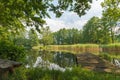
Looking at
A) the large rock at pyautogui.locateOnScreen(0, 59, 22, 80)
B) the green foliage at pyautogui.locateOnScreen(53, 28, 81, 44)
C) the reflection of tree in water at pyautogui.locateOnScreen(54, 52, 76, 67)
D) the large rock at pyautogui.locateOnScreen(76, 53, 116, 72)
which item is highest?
the green foliage at pyautogui.locateOnScreen(53, 28, 81, 44)

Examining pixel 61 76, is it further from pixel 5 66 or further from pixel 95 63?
pixel 95 63

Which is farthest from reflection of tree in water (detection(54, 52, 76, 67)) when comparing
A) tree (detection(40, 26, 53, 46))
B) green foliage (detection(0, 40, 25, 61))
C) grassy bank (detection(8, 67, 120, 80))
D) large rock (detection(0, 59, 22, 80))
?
tree (detection(40, 26, 53, 46))

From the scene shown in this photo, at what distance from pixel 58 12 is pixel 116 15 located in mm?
21732

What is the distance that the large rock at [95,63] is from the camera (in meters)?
16.4

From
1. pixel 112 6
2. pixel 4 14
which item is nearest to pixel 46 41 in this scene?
pixel 112 6

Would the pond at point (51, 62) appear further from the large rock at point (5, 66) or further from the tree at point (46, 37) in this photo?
the tree at point (46, 37)

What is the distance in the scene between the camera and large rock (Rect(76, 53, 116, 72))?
16.4 meters

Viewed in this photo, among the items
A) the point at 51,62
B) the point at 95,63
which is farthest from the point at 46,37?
the point at 95,63

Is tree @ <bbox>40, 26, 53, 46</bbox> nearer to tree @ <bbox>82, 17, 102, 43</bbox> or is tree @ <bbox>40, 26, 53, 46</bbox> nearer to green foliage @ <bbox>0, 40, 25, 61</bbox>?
tree @ <bbox>82, 17, 102, 43</bbox>

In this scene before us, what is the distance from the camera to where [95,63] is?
17.7m

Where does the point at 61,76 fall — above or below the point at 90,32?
below

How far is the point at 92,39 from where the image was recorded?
100 metres

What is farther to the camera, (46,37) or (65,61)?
(46,37)

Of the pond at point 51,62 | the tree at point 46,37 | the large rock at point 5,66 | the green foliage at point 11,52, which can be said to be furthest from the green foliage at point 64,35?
the large rock at point 5,66
